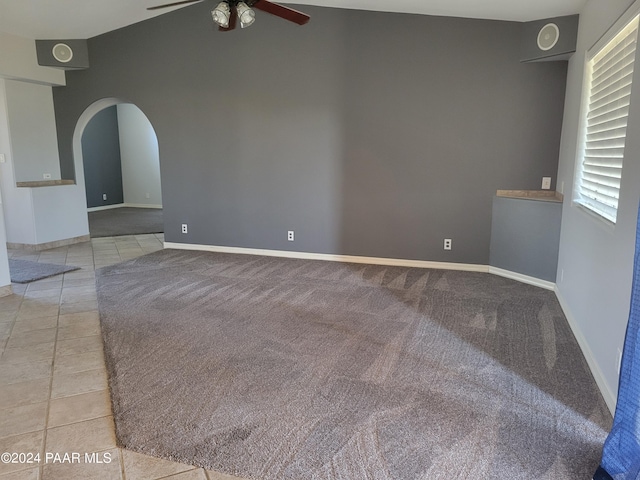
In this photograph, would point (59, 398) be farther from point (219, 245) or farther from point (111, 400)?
point (219, 245)

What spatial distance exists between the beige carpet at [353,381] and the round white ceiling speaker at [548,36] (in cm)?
235

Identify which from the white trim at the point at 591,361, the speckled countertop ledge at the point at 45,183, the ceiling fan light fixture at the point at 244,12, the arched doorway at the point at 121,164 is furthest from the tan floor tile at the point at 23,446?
the arched doorway at the point at 121,164

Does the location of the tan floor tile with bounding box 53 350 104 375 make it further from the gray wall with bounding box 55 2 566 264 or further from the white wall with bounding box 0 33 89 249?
the white wall with bounding box 0 33 89 249

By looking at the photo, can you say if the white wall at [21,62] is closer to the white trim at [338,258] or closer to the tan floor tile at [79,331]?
the white trim at [338,258]

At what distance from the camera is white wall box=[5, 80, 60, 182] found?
581 cm

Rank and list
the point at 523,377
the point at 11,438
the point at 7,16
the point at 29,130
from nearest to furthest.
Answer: the point at 11,438 < the point at 523,377 < the point at 7,16 < the point at 29,130

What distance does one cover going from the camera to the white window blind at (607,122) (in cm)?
264

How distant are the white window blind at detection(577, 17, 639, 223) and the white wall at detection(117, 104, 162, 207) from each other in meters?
8.71

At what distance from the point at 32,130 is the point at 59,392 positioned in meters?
4.94

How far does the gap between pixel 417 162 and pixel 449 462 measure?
3646mm

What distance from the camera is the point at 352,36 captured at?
497cm

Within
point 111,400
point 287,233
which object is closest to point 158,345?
point 111,400

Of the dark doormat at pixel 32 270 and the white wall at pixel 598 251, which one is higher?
the white wall at pixel 598 251

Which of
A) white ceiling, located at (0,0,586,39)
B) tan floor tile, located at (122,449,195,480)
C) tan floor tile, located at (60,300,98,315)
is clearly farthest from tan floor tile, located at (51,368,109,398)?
white ceiling, located at (0,0,586,39)
